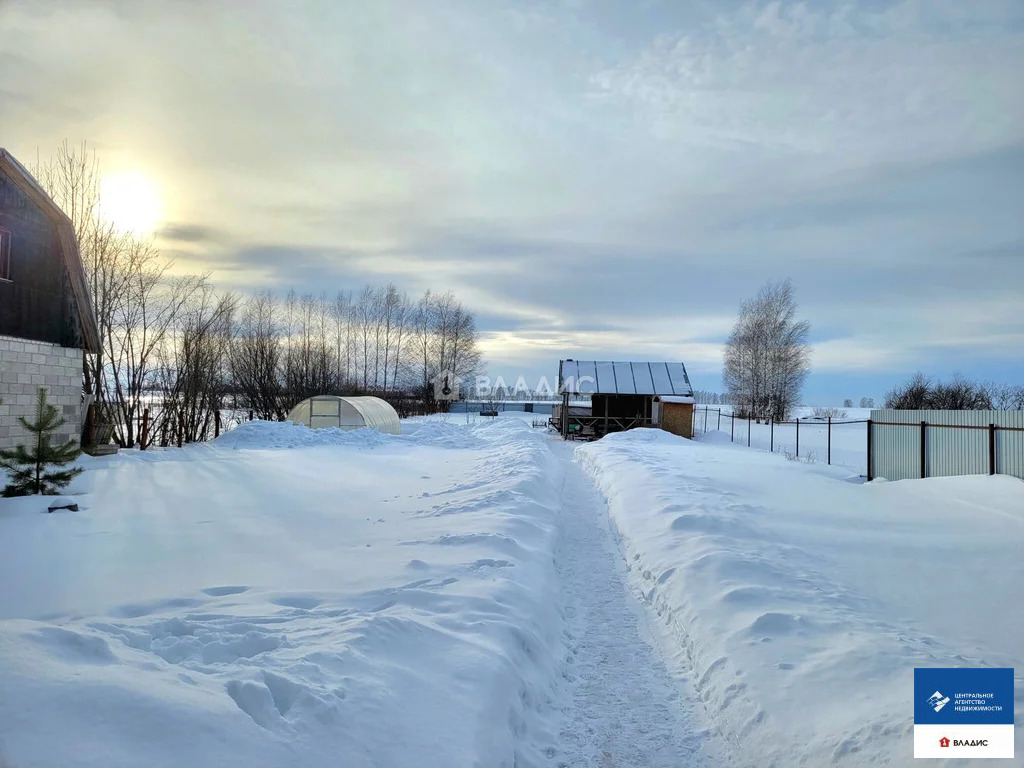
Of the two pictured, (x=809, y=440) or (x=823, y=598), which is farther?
(x=809, y=440)

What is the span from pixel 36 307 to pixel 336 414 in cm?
1090

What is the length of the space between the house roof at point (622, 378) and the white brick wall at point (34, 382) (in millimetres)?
21679

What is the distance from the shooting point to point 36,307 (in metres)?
12.9

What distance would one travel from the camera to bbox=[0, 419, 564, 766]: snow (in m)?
2.61

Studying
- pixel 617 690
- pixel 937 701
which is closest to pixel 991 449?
pixel 937 701

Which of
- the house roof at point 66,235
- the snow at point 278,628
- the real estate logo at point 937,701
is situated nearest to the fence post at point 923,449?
the snow at point 278,628

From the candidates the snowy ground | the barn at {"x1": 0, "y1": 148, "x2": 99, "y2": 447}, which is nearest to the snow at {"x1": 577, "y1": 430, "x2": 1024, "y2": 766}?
the snowy ground

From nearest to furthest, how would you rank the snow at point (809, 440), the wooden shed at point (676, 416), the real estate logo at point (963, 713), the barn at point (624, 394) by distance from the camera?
the real estate logo at point (963, 713), the snow at point (809, 440), the wooden shed at point (676, 416), the barn at point (624, 394)

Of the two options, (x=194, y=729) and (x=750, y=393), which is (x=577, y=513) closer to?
(x=194, y=729)

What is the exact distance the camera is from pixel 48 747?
2264mm

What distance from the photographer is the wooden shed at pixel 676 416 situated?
97.0 feet

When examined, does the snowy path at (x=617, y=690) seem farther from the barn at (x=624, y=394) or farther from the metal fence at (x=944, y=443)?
the barn at (x=624, y=394)

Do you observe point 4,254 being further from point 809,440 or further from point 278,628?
point 809,440

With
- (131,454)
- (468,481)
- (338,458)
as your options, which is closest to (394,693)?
(468,481)
